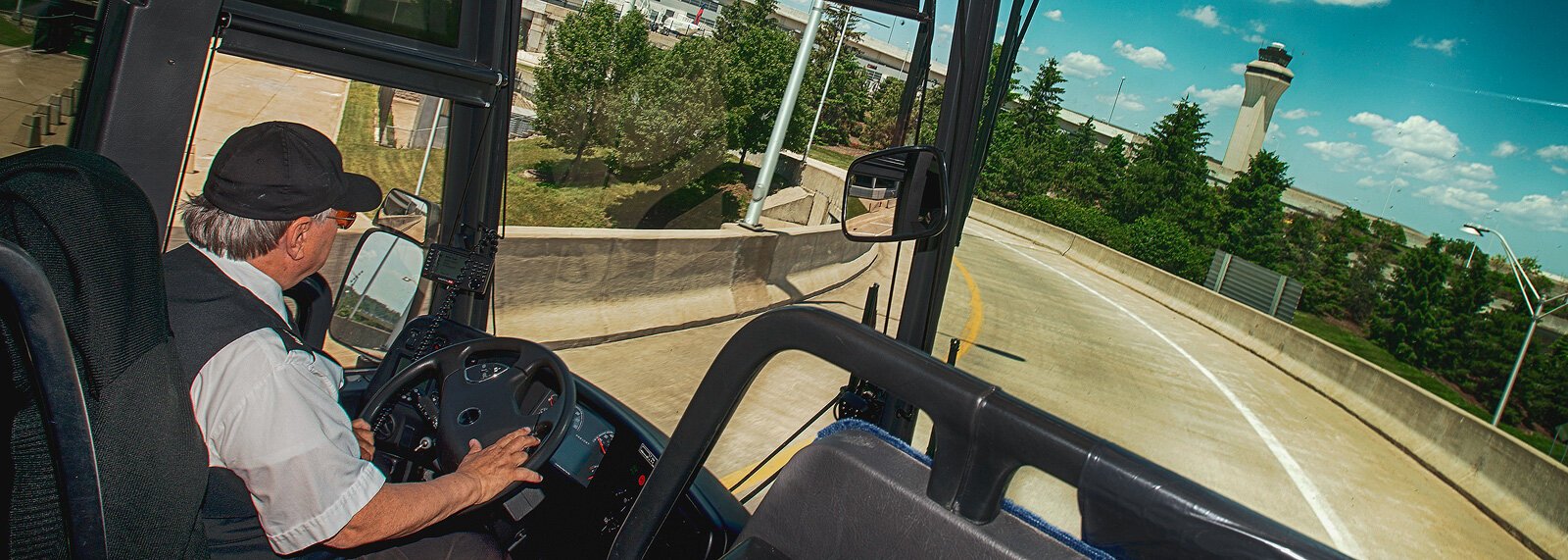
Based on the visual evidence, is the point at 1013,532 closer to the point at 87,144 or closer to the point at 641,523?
the point at 641,523

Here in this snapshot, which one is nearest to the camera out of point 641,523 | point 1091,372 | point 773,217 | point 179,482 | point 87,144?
point 179,482

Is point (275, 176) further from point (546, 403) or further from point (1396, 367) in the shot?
point (1396, 367)

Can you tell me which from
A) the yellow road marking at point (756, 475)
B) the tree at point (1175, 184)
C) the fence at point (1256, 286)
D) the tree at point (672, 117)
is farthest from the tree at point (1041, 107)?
the yellow road marking at point (756, 475)

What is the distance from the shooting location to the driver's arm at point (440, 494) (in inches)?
79.8

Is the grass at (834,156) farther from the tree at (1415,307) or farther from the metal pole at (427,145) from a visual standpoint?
the tree at (1415,307)


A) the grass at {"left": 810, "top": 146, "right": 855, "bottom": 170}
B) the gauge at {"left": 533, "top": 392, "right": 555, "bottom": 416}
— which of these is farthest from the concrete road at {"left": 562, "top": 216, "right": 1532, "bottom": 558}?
the gauge at {"left": 533, "top": 392, "right": 555, "bottom": 416}

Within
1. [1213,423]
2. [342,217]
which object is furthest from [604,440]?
[1213,423]

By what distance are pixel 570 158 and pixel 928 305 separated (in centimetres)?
1991

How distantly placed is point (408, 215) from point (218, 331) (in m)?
1.44

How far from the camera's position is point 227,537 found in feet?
6.46

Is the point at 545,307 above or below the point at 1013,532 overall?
below

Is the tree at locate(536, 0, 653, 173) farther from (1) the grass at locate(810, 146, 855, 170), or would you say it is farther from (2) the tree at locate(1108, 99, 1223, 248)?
(2) the tree at locate(1108, 99, 1223, 248)

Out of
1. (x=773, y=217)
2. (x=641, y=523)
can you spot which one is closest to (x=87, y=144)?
(x=641, y=523)

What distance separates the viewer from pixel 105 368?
1.26 m
